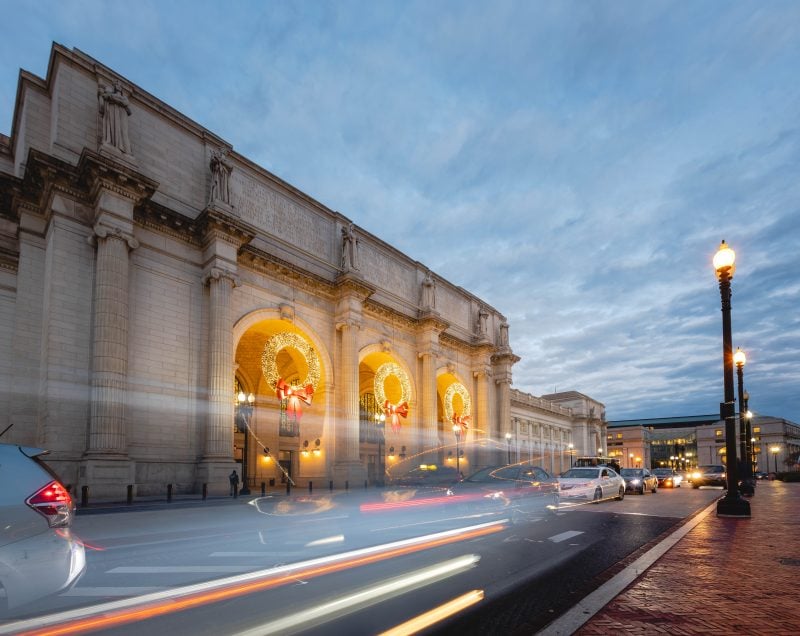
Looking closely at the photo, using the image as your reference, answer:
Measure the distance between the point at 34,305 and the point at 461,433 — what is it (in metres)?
30.2

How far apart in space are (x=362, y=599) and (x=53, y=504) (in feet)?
11.4

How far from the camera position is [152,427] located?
2245 cm

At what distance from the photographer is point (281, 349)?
2834cm

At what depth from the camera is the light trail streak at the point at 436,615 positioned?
17.0 ft

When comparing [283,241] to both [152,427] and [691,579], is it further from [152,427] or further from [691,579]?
[691,579]

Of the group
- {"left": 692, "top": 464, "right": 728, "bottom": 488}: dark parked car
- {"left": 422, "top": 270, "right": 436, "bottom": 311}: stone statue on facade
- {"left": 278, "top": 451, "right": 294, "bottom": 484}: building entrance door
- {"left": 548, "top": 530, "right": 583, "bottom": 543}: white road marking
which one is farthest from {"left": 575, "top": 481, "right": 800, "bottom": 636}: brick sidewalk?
{"left": 692, "top": 464, "right": 728, "bottom": 488}: dark parked car

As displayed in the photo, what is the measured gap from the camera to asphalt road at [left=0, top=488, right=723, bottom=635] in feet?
18.3

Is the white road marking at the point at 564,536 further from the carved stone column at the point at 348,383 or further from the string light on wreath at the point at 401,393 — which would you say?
the string light on wreath at the point at 401,393

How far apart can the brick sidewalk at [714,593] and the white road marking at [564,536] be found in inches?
86.5

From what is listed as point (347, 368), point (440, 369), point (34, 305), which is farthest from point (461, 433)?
point (34, 305)

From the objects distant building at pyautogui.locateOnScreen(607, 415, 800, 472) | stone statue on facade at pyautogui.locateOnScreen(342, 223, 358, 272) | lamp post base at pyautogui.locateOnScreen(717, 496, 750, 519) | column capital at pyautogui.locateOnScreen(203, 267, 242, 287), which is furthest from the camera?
distant building at pyautogui.locateOnScreen(607, 415, 800, 472)

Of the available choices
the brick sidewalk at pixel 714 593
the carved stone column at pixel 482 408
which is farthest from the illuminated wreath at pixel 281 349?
the carved stone column at pixel 482 408

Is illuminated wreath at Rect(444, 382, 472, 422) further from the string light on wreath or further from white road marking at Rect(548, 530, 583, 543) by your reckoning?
white road marking at Rect(548, 530, 583, 543)

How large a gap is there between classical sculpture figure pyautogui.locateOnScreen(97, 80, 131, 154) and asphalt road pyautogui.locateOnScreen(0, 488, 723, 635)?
50.2 feet
